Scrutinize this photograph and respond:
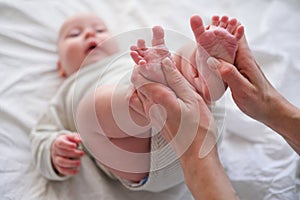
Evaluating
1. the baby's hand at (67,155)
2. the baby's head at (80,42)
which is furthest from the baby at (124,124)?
the baby's head at (80,42)

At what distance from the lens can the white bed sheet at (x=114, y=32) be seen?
32.0 inches

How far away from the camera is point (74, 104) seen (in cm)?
84

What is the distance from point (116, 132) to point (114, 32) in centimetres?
51

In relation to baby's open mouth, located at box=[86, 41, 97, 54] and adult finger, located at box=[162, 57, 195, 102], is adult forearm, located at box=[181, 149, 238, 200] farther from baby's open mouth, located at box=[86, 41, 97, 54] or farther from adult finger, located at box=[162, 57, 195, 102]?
baby's open mouth, located at box=[86, 41, 97, 54]

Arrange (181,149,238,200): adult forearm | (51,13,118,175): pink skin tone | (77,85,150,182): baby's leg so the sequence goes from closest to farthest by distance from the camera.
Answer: (181,149,238,200): adult forearm, (77,85,150,182): baby's leg, (51,13,118,175): pink skin tone

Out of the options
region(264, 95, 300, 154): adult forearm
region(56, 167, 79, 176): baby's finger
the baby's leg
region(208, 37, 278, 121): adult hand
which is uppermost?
region(208, 37, 278, 121): adult hand

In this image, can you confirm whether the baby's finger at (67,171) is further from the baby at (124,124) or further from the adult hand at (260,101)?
the adult hand at (260,101)

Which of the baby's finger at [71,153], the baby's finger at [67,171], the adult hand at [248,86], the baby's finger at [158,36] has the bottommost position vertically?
the baby's finger at [67,171]

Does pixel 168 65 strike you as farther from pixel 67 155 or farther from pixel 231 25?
pixel 67 155

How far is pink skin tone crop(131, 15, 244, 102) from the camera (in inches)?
25.5

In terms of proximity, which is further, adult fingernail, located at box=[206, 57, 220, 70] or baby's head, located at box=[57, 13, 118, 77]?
baby's head, located at box=[57, 13, 118, 77]

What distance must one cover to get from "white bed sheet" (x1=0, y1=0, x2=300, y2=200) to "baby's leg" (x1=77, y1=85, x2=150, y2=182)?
11 centimetres

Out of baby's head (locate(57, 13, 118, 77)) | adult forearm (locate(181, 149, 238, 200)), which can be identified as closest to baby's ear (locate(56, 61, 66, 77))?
baby's head (locate(57, 13, 118, 77))

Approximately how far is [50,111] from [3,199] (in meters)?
0.24
